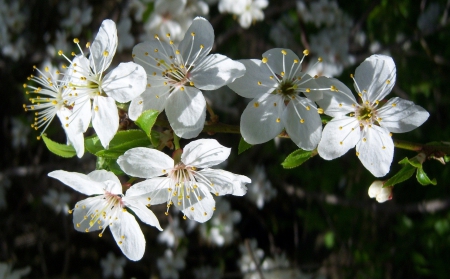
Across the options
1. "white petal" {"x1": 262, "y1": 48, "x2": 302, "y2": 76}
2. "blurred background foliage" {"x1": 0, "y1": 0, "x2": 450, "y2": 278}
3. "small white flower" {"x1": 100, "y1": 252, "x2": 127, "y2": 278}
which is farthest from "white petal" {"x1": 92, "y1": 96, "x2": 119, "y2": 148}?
"small white flower" {"x1": 100, "y1": 252, "x2": 127, "y2": 278}

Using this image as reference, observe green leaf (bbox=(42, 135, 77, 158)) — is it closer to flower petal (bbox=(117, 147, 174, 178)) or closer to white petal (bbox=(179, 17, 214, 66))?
flower petal (bbox=(117, 147, 174, 178))

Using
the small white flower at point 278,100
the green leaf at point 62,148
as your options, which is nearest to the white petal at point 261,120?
the small white flower at point 278,100

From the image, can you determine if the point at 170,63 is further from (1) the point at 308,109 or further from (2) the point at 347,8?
(2) the point at 347,8

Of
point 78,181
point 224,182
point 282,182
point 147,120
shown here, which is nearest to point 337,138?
point 224,182

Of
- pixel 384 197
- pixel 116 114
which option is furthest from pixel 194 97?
pixel 384 197

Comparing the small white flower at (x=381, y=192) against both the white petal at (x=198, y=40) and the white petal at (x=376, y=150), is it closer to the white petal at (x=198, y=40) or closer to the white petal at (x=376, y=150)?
the white petal at (x=376, y=150)
